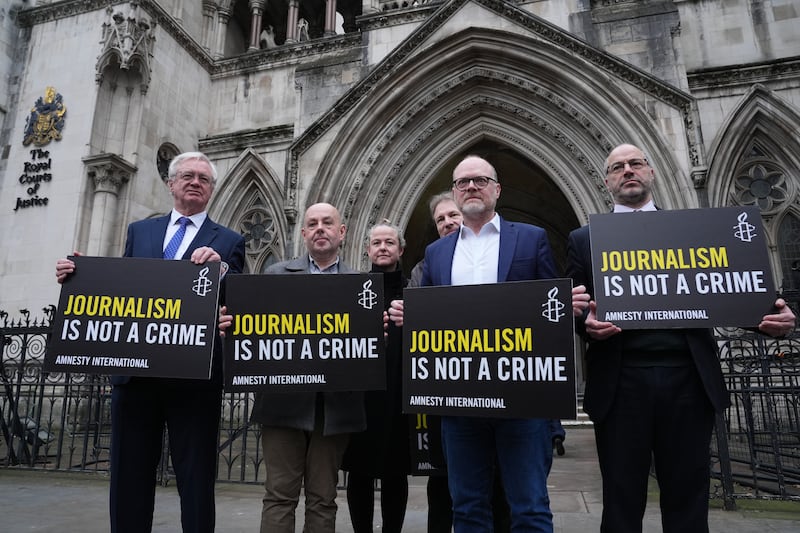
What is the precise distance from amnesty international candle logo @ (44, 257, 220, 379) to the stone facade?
8461mm

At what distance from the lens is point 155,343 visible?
288 cm

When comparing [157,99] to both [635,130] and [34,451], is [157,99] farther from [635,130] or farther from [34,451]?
[635,130]

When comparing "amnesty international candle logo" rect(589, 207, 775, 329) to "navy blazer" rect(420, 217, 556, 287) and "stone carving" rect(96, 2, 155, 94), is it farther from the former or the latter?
"stone carving" rect(96, 2, 155, 94)

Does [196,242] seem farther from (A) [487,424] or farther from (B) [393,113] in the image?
(B) [393,113]

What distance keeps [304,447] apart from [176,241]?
1496mm

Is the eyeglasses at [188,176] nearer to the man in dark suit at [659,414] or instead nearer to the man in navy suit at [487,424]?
the man in navy suit at [487,424]

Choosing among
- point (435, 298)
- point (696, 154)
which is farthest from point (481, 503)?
point (696, 154)

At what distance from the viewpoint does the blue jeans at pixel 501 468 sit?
2426mm

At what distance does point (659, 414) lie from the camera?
2.50 m

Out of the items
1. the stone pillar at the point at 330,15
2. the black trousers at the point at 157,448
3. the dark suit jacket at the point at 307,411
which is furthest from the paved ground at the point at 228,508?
the stone pillar at the point at 330,15

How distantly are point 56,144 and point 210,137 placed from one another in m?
3.81

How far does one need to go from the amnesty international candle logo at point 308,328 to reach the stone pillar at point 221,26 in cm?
1580

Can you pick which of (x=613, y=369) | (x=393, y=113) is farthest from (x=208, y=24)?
(x=613, y=369)

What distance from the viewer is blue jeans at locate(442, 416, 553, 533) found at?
2.43 meters
